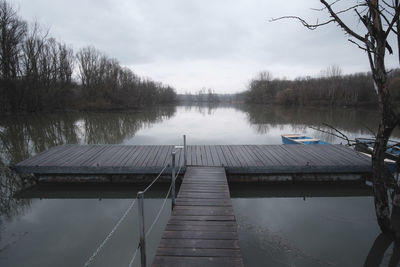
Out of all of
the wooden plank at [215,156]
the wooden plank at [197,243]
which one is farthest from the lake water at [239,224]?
the wooden plank at [215,156]

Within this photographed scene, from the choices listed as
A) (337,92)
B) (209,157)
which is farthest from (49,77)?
(337,92)

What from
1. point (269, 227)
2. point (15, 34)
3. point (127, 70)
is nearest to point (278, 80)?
point (127, 70)

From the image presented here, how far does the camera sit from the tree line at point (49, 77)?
19531 millimetres

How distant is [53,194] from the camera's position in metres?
5.65

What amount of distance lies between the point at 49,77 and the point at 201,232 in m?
34.1

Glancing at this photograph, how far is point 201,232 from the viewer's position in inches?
118

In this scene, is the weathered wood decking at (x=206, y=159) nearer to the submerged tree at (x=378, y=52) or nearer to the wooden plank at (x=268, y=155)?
the wooden plank at (x=268, y=155)

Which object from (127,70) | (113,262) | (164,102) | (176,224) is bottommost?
(113,262)

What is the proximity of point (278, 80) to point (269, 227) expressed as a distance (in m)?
70.6

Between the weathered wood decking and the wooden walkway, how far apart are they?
184cm

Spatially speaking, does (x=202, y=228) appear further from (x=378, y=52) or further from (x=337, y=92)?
(x=337, y=92)

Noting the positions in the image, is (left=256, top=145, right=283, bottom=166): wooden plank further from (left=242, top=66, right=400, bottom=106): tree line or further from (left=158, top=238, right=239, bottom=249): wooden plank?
(left=242, top=66, right=400, bottom=106): tree line

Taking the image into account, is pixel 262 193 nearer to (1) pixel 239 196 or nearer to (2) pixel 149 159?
(1) pixel 239 196

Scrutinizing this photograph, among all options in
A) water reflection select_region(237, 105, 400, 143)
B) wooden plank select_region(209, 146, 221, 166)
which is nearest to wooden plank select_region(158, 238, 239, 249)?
wooden plank select_region(209, 146, 221, 166)
